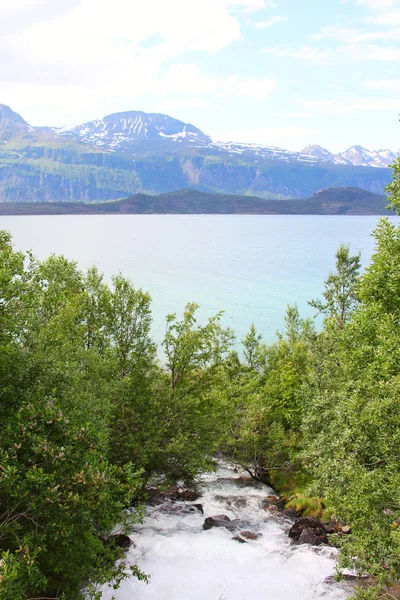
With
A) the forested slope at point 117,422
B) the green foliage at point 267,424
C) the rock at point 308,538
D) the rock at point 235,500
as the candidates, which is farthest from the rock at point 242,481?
the rock at point 308,538

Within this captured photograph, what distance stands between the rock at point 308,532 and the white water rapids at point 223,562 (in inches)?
26.1

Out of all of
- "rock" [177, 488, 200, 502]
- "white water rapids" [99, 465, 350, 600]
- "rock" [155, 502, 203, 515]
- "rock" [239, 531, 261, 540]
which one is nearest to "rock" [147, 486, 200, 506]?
"rock" [177, 488, 200, 502]

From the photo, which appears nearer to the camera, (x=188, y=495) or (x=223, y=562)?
(x=223, y=562)

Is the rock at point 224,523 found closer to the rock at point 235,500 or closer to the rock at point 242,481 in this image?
the rock at point 235,500

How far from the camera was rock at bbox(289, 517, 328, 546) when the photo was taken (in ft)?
103

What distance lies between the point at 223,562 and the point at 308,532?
6.47 m

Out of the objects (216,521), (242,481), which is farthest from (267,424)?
(216,521)

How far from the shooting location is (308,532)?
105 ft

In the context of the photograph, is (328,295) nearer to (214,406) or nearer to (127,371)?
(214,406)

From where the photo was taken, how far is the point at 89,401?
21.5m

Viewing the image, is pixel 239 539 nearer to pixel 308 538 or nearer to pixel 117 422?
pixel 308 538

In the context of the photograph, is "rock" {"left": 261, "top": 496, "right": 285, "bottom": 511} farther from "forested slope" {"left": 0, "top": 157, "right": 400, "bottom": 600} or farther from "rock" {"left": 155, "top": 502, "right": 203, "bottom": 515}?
"rock" {"left": 155, "top": 502, "right": 203, "bottom": 515}

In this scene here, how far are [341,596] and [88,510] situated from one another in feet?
56.5

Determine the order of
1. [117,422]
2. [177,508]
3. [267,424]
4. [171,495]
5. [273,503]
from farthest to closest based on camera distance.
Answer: [267,424] → [171,495] → [273,503] → [177,508] → [117,422]
